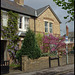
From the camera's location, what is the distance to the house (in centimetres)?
1514

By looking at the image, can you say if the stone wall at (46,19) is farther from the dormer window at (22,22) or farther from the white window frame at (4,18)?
the white window frame at (4,18)

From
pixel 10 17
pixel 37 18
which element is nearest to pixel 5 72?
pixel 10 17

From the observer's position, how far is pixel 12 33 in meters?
15.1

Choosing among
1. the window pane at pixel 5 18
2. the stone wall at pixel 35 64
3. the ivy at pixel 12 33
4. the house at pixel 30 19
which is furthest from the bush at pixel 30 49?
the window pane at pixel 5 18

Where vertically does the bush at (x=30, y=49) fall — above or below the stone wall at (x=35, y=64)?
above

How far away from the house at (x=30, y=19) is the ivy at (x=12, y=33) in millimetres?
483

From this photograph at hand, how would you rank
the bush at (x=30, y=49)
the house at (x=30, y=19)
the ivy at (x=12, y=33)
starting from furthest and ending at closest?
the house at (x=30, y=19) → the ivy at (x=12, y=33) → the bush at (x=30, y=49)

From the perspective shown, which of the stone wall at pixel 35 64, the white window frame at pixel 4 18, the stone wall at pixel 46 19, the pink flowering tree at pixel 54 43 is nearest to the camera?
the stone wall at pixel 35 64

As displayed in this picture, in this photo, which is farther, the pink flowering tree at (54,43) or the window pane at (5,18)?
the pink flowering tree at (54,43)

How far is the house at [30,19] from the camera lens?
15.1 metres

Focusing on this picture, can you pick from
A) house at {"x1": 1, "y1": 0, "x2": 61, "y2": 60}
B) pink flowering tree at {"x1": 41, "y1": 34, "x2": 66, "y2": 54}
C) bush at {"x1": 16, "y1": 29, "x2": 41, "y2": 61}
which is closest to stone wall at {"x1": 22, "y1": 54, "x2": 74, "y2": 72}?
bush at {"x1": 16, "y1": 29, "x2": 41, "y2": 61}

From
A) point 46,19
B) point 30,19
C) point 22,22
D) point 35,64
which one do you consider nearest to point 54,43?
point 35,64

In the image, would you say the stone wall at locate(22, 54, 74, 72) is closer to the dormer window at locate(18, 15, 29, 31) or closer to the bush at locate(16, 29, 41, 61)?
the bush at locate(16, 29, 41, 61)

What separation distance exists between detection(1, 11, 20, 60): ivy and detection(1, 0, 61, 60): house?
483mm
